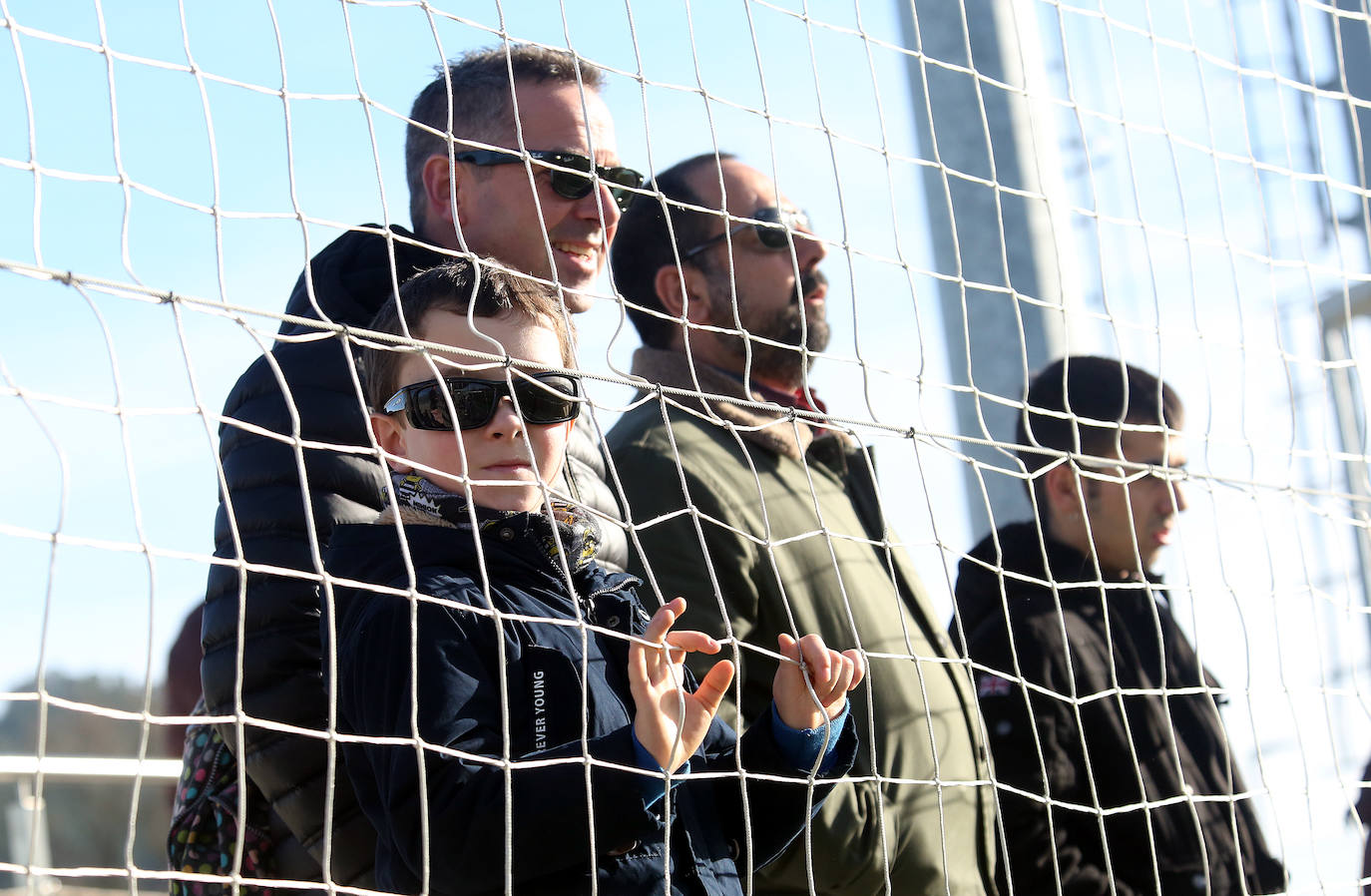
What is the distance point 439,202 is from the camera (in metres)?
2.33

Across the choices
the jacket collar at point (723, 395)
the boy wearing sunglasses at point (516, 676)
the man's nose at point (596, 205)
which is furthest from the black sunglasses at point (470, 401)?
the jacket collar at point (723, 395)

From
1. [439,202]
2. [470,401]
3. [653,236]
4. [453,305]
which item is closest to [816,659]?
[470,401]

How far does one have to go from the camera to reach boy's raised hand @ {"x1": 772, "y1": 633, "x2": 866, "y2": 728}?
1.65 metres

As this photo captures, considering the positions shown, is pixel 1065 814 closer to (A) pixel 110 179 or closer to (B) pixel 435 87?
(B) pixel 435 87

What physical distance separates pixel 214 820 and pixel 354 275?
0.71m

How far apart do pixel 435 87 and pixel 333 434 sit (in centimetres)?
83

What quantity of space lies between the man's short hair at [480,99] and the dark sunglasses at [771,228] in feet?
1.45

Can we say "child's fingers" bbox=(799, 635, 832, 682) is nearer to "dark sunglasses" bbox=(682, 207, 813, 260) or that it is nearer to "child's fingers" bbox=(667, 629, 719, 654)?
"child's fingers" bbox=(667, 629, 719, 654)

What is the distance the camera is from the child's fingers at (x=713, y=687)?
1.54m

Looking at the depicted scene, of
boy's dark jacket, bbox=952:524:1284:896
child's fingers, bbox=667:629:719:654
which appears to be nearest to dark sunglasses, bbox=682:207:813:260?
boy's dark jacket, bbox=952:524:1284:896

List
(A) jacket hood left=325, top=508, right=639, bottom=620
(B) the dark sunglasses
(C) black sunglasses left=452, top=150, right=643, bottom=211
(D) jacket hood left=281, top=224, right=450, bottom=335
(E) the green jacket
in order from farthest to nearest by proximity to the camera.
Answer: (B) the dark sunglasses
(C) black sunglasses left=452, top=150, right=643, bottom=211
(E) the green jacket
(D) jacket hood left=281, top=224, right=450, bottom=335
(A) jacket hood left=325, top=508, right=639, bottom=620

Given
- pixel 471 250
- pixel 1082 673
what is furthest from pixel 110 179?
pixel 1082 673

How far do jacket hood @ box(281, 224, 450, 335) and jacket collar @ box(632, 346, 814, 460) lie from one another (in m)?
0.62

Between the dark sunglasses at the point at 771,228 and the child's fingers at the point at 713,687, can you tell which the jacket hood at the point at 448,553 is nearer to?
the child's fingers at the point at 713,687
